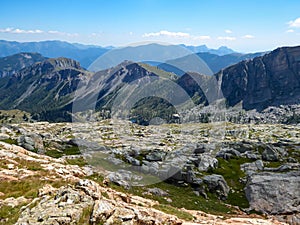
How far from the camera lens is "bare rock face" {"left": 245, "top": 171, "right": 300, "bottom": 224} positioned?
2029 inches

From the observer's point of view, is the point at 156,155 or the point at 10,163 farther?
the point at 156,155

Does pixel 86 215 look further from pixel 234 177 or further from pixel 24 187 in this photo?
pixel 234 177

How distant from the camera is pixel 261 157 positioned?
3903 inches

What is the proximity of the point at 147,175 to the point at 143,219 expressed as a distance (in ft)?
155

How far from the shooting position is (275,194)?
55.0 m

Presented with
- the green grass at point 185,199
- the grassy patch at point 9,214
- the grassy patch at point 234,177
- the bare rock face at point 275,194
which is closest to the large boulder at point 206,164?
the grassy patch at point 234,177

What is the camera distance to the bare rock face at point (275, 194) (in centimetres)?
5153

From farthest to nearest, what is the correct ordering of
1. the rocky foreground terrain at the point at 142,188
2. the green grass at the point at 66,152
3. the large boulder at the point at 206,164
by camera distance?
the green grass at the point at 66,152 < the large boulder at the point at 206,164 < the rocky foreground terrain at the point at 142,188

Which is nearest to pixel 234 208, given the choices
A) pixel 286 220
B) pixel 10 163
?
pixel 286 220

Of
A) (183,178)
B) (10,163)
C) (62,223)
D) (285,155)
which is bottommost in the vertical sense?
(285,155)

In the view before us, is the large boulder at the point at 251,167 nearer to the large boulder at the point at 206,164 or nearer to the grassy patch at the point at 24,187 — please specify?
the large boulder at the point at 206,164

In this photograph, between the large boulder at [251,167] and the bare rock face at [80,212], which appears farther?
the large boulder at [251,167]

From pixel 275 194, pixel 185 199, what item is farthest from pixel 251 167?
pixel 185 199

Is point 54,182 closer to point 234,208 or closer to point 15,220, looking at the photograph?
point 15,220
